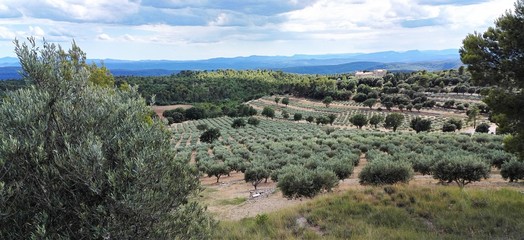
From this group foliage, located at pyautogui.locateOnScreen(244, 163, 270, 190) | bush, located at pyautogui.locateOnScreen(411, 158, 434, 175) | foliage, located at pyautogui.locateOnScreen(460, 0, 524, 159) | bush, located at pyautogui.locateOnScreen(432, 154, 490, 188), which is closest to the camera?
foliage, located at pyautogui.locateOnScreen(460, 0, 524, 159)

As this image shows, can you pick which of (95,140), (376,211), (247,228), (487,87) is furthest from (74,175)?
(487,87)

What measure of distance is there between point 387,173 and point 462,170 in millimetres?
3543

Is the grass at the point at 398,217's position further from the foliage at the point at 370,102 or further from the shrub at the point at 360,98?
the shrub at the point at 360,98

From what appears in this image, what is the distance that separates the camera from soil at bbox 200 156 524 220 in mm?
16250

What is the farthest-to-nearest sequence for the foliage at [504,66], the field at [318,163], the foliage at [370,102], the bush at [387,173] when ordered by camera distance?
the foliage at [370,102]
the bush at [387,173]
the field at [318,163]
the foliage at [504,66]

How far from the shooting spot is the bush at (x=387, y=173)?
54.6ft

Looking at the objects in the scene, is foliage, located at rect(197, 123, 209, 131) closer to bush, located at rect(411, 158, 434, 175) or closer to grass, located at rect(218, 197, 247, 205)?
grass, located at rect(218, 197, 247, 205)

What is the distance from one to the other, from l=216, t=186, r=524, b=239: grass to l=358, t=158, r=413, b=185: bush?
313 centimetres

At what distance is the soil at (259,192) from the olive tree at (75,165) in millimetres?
10472

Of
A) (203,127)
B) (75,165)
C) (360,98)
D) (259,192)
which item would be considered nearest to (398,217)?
A: (75,165)

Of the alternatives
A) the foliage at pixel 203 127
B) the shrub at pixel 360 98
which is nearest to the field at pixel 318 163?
the foliage at pixel 203 127

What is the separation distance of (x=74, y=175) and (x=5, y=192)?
72 cm

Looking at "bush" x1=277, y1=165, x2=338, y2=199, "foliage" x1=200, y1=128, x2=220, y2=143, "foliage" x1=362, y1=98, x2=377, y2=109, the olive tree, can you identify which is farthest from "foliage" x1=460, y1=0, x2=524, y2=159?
"foliage" x1=362, y1=98, x2=377, y2=109

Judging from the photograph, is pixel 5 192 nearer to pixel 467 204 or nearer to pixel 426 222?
pixel 426 222
